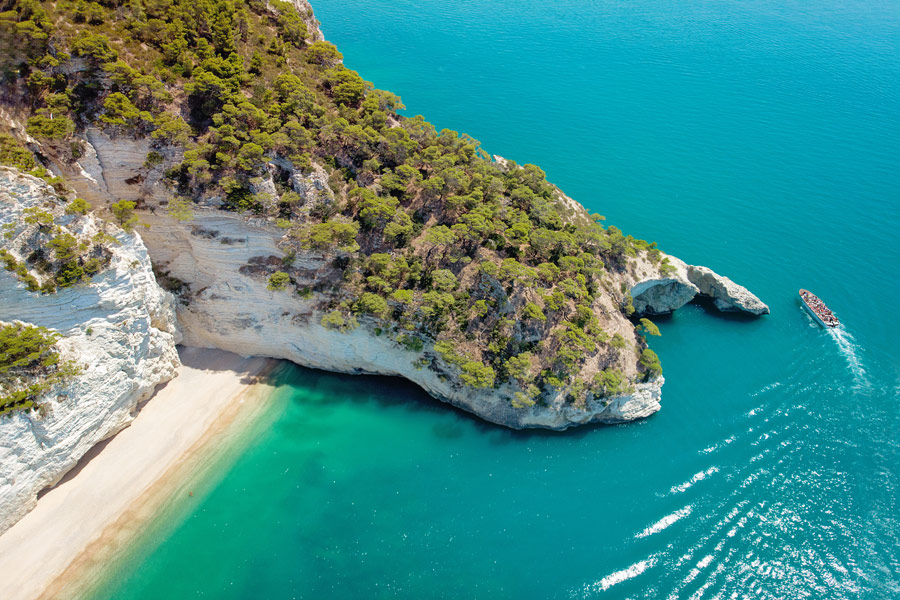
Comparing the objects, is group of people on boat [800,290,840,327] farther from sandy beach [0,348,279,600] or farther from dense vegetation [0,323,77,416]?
dense vegetation [0,323,77,416]

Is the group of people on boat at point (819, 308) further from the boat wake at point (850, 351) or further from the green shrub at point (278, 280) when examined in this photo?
the green shrub at point (278, 280)

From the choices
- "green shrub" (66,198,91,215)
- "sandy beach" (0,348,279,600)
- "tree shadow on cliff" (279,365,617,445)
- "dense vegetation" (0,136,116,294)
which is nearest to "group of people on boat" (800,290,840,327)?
"tree shadow on cliff" (279,365,617,445)

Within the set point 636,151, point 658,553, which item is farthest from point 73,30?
point 636,151

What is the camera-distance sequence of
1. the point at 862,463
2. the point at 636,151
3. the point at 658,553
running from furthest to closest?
the point at 636,151 → the point at 862,463 → the point at 658,553

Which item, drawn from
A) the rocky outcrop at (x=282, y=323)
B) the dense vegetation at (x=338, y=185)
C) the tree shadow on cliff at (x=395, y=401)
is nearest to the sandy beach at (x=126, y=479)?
the rocky outcrop at (x=282, y=323)

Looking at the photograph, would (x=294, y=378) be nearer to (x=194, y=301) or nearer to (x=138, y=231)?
(x=194, y=301)
